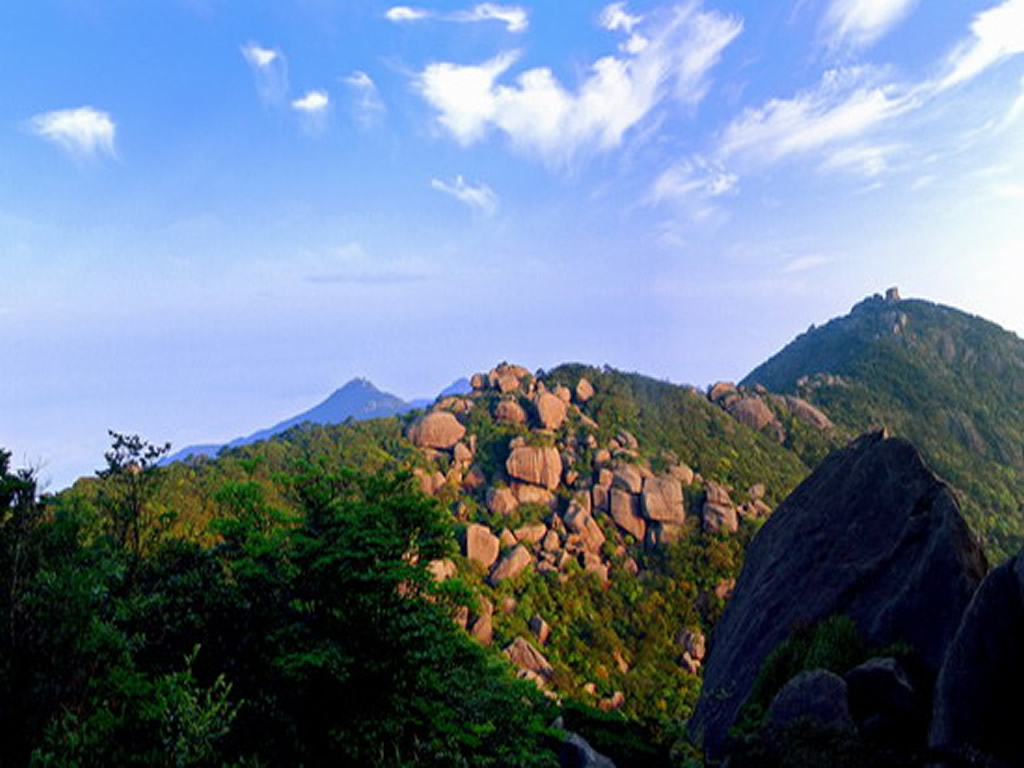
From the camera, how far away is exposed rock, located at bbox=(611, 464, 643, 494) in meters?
75.6

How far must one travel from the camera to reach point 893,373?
413 ft

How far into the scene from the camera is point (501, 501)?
7406 cm

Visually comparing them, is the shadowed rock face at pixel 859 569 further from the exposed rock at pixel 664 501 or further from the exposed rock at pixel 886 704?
the exposed rock at pixel 664 501

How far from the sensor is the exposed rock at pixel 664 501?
7388 cm

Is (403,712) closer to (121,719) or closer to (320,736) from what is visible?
(320,736)

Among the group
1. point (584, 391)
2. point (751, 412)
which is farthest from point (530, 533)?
point (751, 412)

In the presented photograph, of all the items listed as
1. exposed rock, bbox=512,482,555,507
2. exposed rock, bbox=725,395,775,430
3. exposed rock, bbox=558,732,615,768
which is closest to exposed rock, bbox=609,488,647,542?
exposed rock, bbox=512,482,555,507

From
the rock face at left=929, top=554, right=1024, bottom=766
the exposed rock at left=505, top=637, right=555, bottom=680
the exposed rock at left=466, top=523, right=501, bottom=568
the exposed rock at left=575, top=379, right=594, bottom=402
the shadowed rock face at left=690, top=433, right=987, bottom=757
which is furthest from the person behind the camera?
the exposed rock at left=575, top=379, right=594, bottom=402

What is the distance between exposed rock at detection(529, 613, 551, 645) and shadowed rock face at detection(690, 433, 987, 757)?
43.0 m

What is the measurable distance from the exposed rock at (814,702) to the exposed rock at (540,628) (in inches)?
2009

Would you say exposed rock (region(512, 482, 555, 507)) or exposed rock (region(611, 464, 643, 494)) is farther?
exposed rock (region(512, 482, 555, 507))

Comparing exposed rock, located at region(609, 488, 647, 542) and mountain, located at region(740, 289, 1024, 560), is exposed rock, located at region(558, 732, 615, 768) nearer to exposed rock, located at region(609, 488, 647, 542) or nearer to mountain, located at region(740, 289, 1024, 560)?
exposed rock, located at region(609, 488, 647, 542)

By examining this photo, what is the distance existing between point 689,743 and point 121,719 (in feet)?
47.6

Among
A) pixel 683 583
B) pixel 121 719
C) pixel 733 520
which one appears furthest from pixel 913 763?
pixel 733 520
